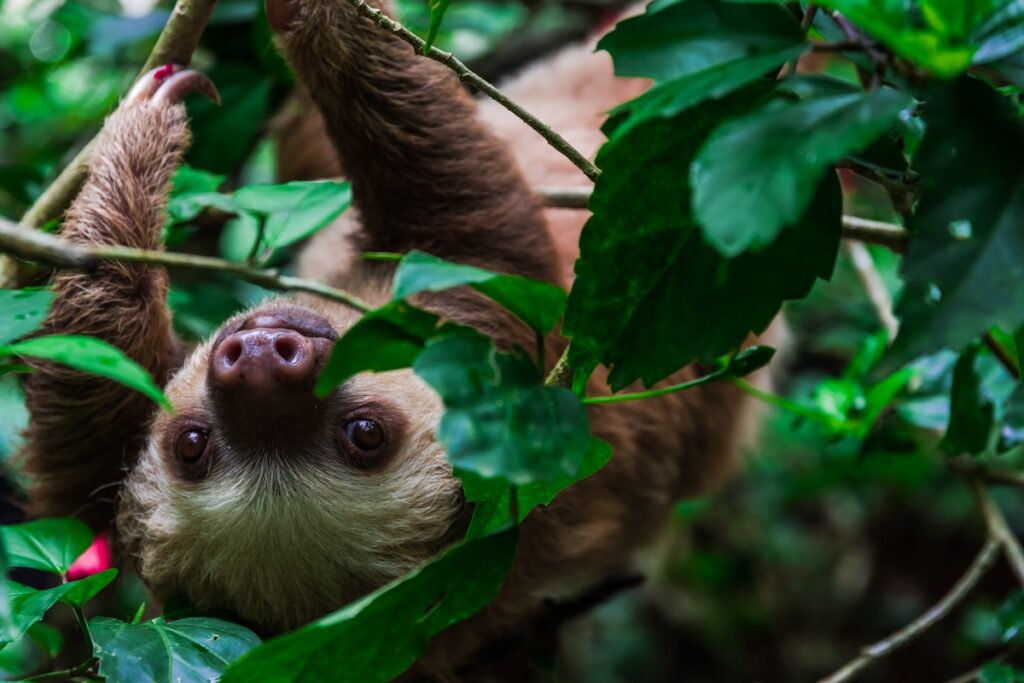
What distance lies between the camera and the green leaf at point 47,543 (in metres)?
2.03

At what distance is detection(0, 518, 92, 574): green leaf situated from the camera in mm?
2025

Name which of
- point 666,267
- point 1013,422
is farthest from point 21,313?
point 1013,422

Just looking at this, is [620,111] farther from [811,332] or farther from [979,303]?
[811,332]

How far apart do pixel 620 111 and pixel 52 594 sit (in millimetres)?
1297

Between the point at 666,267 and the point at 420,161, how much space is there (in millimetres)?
1658

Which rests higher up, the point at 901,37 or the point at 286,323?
the point at 901,37

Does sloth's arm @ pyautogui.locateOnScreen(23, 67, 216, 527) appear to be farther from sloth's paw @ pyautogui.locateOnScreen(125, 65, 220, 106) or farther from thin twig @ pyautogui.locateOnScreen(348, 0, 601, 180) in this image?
thin twig @ pyautogui.locateOnScreen(348, 0, 601, 180)

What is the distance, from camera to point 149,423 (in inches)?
111

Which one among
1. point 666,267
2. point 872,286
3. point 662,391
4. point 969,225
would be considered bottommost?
point 872,286

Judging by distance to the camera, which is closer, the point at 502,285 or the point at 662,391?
the point at 502,285

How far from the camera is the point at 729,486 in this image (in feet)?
19.8

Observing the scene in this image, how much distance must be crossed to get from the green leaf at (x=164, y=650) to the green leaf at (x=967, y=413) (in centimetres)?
152

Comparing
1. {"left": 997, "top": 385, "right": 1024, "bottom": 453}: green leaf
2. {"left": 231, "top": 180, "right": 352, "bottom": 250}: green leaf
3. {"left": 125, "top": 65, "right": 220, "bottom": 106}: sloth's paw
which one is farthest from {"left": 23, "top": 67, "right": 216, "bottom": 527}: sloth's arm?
{"left": 997, "top": 385, "right": 1024, "bottom": 453}: green leaf

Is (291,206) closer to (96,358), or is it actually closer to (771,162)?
(96,358)
